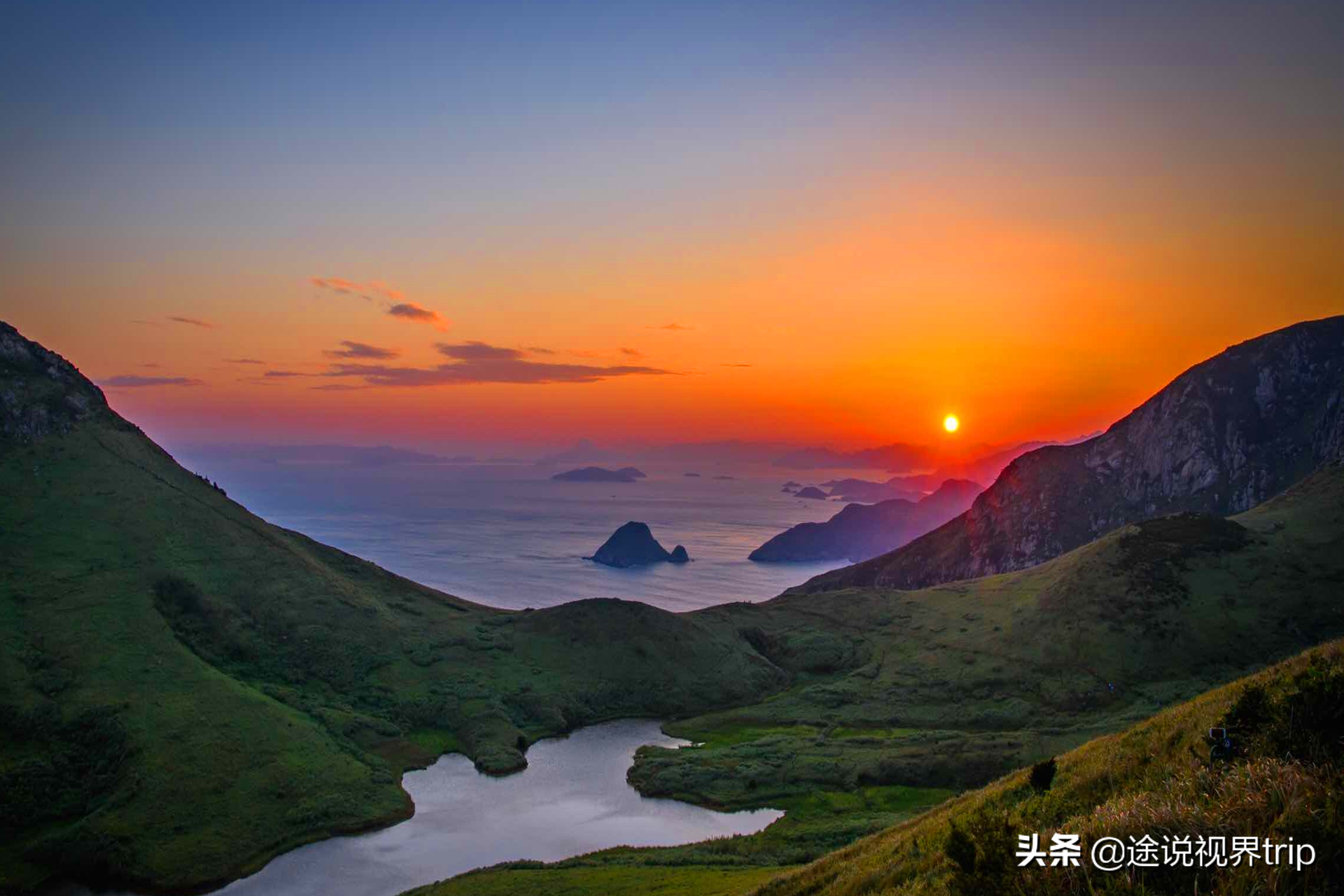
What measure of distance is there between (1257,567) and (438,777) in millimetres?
112136

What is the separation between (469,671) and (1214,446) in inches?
6594

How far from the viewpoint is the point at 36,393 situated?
379ft

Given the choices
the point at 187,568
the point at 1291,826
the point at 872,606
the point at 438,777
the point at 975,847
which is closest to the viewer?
the point at 1291,826

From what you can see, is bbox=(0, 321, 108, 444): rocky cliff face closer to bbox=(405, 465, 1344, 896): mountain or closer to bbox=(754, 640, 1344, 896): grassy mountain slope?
bbox=(405, 465, 1344, 896): mountain

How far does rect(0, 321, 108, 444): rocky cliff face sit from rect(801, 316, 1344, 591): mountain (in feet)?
603

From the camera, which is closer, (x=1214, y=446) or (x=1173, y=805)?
(x=1173, y=805)

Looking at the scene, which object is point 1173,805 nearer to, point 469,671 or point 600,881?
point 600,881

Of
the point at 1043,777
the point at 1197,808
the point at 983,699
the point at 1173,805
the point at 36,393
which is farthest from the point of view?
the point at 36,393

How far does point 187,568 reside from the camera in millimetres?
A: 103188

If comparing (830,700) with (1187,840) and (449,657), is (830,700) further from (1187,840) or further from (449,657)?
(1187,840)

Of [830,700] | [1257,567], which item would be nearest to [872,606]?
[830,700]

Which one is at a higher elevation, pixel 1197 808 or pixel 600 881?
pixel 1197 808

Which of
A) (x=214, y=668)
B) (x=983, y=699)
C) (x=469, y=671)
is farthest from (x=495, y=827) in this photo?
(x=983, y=699)

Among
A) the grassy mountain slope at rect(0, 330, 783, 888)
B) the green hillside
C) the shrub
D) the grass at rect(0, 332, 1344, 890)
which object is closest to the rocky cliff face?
the grassy mountain slope at rect(0, 330, 783, 888)
